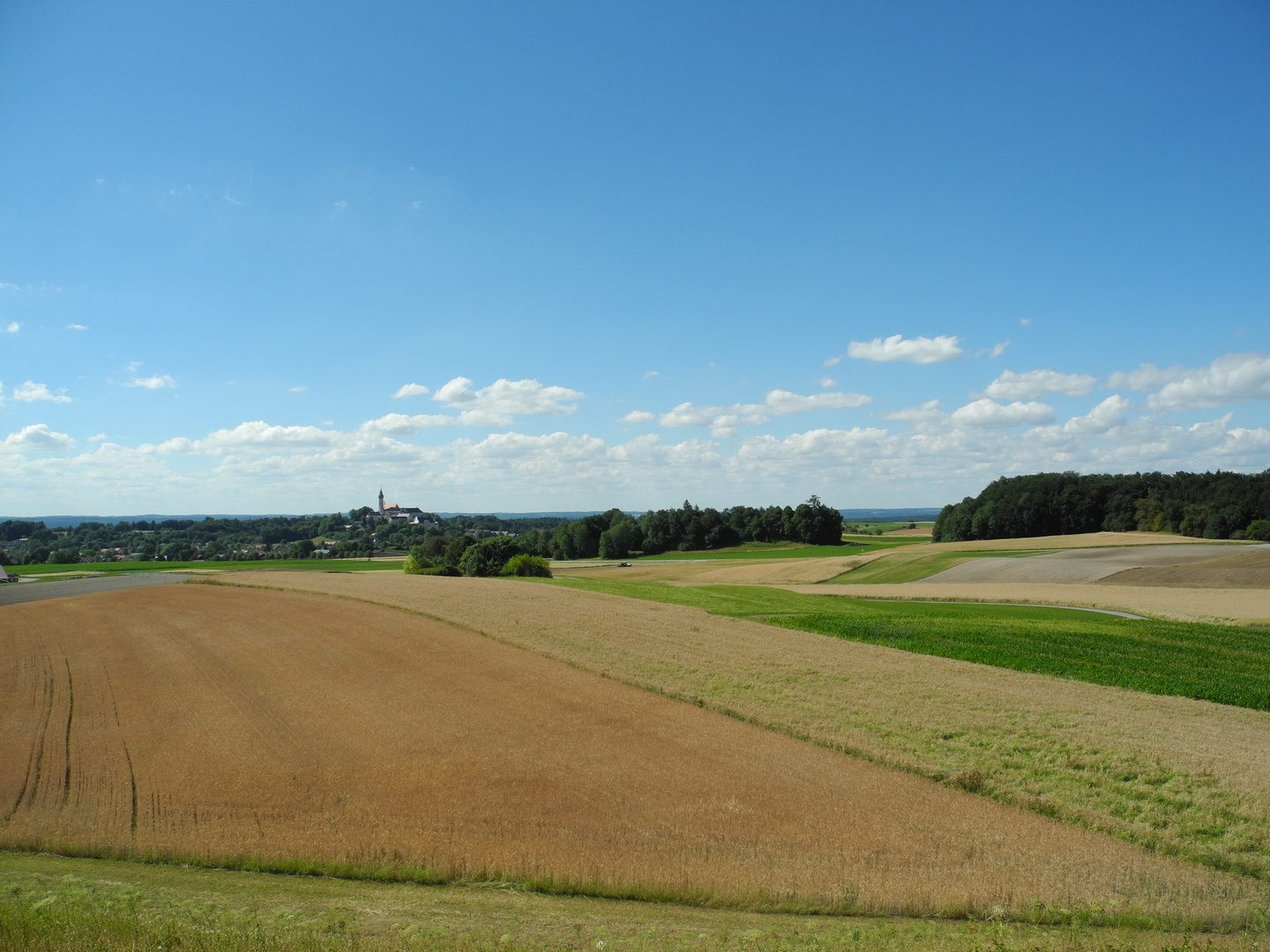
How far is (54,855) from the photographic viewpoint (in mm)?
9742

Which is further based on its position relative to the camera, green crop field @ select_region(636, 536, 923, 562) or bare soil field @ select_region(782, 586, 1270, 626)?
green crop field @ select_region(636, 536, 923, 562)

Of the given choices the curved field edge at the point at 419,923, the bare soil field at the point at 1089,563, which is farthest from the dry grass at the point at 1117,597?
the curved field edge at the point at 419,923

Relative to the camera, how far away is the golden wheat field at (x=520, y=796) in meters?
9.02

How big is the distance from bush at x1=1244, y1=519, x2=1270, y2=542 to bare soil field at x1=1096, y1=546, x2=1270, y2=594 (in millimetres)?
29468

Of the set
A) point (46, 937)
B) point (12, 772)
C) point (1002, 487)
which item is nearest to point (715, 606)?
point (12, 772)

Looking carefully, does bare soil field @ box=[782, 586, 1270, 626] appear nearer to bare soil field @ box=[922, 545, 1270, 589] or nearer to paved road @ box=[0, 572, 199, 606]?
bare soil field @ box=[922, 545, 1270, 589]

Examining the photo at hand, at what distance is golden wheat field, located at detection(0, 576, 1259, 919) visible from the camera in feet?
29.6

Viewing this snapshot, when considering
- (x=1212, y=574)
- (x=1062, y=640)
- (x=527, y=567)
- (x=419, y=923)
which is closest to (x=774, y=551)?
(x=527, y=567)

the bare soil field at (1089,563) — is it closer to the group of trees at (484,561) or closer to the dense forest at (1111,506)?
the dense forest at (1111,506)

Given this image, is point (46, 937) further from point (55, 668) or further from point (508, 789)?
point (55, 668)

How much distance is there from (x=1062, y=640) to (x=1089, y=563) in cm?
3461

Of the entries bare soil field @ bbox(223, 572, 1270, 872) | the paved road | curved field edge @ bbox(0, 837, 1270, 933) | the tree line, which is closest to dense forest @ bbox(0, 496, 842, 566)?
the tree line

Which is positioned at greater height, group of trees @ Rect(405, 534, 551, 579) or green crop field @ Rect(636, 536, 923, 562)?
group of trees @ Rect(405, 534, 551, 579)

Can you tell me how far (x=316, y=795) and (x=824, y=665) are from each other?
14.0 m
